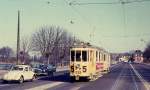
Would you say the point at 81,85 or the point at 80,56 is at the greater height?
the point at 80,56

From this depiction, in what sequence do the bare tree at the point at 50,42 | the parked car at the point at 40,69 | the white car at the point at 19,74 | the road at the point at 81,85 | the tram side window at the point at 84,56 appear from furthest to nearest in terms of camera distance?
the bare tree at the point at 50,42 → the parked car at the point at 40,69 → the tram side window at the point at 84,56 → the white car at the point at 19,74 → the road at the point at 81,85

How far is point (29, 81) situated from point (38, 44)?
69.4 meters

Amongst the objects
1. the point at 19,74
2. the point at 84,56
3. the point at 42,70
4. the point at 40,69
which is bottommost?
the point at 19,74

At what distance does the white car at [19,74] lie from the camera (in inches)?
1271

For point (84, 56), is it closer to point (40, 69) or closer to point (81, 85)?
point (81, 85)

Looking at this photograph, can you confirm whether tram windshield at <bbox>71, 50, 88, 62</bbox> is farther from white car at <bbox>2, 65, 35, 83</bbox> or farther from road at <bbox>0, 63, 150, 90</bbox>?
white car at <bbox>2, 65, 35, 83</bbox>

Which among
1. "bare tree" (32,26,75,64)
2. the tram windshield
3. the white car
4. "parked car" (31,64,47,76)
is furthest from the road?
"bare tree" (32,26,75,64)

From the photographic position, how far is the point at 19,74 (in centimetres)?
3253

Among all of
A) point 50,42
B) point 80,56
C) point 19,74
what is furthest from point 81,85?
point 50,42

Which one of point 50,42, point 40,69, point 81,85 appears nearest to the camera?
point 81,85

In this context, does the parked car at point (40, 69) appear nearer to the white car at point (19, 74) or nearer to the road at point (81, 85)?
the road at point (81, 85)

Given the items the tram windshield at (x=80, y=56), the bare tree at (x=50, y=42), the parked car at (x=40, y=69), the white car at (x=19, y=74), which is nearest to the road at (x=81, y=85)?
the white car at (x=19, y=74)

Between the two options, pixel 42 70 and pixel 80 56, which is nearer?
pixel 80 56

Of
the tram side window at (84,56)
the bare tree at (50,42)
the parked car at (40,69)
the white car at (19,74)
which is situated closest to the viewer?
the white car at (19,74)
